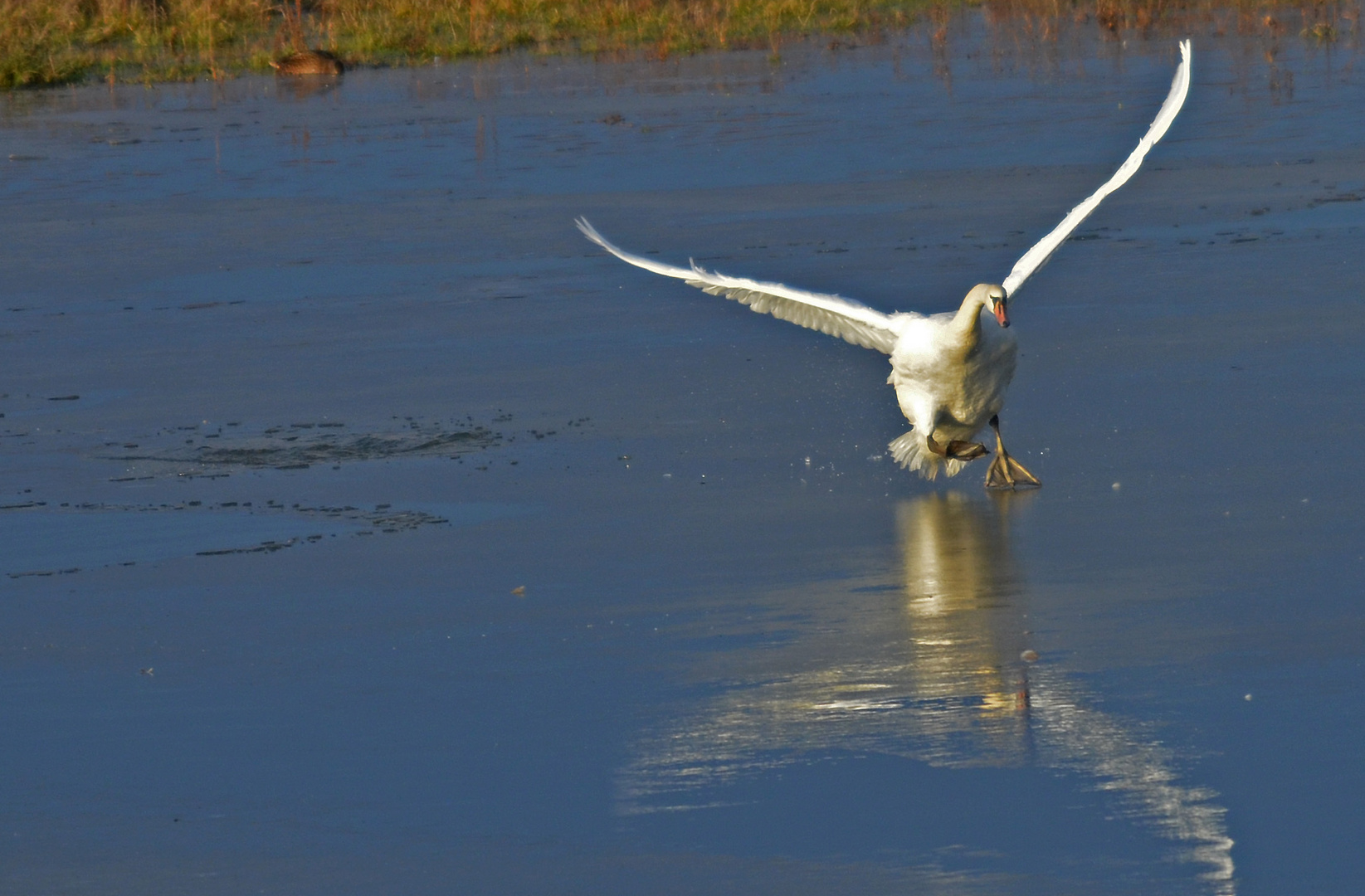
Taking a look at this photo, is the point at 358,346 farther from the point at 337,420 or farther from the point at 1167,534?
the point at 1167,534

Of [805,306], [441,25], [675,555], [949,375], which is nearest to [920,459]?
[949,375]

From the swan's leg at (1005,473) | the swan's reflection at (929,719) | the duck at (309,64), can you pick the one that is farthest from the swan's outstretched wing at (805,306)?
the duck at (309,64)

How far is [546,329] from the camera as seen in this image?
438 inches

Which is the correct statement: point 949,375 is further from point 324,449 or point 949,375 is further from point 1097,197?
point 324,449

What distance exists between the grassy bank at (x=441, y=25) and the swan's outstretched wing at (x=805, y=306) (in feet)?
60.5

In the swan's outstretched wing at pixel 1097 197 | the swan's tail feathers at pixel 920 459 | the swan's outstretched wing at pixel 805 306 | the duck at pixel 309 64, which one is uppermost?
the duck at pixel 309 64

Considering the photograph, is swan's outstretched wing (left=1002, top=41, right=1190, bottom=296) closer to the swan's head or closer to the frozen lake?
the swan's head

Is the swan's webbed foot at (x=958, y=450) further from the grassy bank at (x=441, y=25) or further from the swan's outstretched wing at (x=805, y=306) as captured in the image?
the grassy bank at (x=441, y=25)

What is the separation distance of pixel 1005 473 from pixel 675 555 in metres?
1.57

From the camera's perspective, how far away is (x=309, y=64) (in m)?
28.4

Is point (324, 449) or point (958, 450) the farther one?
point (324, 449)

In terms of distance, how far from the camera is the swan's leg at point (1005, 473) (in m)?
7.82

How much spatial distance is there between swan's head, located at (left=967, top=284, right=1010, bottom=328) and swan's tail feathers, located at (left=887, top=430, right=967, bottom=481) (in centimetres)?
54

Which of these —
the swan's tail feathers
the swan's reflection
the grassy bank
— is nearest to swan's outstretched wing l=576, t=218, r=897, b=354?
the swan's tail feathers
